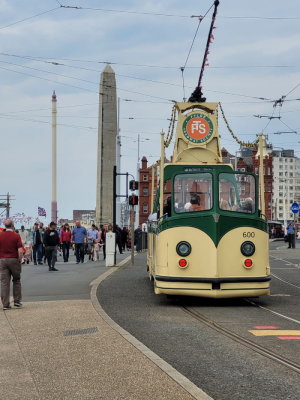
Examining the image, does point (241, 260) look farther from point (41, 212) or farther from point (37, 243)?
point (41, 212)

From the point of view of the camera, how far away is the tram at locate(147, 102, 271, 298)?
12.6 m

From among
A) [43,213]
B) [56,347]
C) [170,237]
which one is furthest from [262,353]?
[43,213]

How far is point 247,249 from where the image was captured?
41.9 feet

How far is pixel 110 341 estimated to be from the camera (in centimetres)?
862

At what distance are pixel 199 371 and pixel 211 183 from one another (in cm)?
634

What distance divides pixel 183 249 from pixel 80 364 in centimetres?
562

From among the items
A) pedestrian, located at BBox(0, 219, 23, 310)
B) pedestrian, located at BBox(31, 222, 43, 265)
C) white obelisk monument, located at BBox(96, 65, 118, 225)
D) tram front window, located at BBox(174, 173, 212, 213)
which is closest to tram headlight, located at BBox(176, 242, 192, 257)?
tram front window, located at BBox(174, 173, 212, 213)

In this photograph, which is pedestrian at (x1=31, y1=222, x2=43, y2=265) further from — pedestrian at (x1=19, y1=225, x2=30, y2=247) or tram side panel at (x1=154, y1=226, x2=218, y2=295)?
tram side panel at (x1=154, y1=226, x2=218, y2=295)

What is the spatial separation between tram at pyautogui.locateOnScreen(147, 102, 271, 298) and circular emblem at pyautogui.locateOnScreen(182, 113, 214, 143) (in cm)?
403

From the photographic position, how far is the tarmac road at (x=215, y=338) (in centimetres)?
652

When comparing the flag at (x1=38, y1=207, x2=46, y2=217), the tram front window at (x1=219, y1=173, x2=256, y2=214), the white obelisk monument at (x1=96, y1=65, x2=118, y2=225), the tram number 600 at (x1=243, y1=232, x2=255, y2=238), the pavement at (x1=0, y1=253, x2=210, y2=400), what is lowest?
the pavement at (x1=0, y1=253, x2=210, y2=400)

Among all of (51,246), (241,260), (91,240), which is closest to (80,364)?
(241,260)

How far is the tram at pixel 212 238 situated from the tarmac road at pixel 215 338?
49 centimetres

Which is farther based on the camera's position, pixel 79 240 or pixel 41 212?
pixel 41 212
